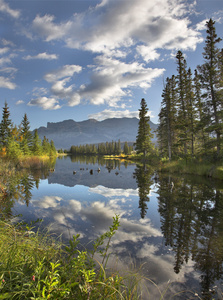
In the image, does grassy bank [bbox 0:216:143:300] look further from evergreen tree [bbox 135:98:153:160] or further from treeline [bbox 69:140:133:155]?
treeline [bbox 69:140:133:155]

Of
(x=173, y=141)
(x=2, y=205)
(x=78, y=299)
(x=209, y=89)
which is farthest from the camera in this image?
(x=173, y=141)

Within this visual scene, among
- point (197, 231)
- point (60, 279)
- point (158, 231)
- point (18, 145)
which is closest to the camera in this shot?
point (60, 279)

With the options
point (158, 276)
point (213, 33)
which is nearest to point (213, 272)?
→ point (158, 276)

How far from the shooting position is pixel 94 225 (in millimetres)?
7090

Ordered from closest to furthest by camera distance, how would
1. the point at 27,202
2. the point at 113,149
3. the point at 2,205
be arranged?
the point at 2,205, the point at 27,202, the point at 113,149

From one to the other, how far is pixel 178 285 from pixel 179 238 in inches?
90.2

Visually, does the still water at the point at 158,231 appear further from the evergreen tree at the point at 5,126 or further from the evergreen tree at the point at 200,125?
the evergreen tree at the point at 5,126

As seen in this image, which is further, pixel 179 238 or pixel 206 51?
pixel 206 51

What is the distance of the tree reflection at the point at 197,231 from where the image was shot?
A: 4.31 meters

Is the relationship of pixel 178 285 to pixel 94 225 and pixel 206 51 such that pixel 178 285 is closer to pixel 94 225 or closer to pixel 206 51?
pixel 94 225

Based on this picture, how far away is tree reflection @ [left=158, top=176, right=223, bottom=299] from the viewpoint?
431 centimetres

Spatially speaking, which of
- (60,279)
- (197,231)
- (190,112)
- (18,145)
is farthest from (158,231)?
(18,145)

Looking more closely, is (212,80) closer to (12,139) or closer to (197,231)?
(197,231)

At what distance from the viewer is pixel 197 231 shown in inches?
250
